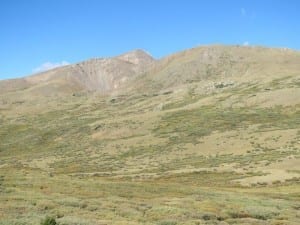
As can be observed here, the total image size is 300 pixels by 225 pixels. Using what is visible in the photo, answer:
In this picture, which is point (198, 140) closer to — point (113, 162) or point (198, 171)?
point (113, 162)

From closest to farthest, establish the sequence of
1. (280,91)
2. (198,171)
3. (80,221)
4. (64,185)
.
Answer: (80,221)
(64,185)
(198,171)
(280,91)

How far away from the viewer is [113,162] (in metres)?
122

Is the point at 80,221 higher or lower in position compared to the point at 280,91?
lower

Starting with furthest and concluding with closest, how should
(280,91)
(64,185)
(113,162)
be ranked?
1. (280,91)
2. (113,162)
3. (64,185)

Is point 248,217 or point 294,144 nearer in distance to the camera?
point 248,217

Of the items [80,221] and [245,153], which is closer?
[80,221]

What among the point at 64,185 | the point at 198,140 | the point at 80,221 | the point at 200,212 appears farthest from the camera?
the point at 198,140

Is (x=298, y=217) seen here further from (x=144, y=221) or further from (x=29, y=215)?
(x=29, y=215)

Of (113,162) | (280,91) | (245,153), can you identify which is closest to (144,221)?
(245,153)

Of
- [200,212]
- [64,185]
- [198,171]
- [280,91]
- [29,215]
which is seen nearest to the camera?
[29,215]

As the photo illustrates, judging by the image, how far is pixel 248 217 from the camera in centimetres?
3622

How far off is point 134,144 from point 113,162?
79.9 feet

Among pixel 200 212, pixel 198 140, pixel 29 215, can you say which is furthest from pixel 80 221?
pixel 198 140

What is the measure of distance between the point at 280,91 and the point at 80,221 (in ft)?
578
